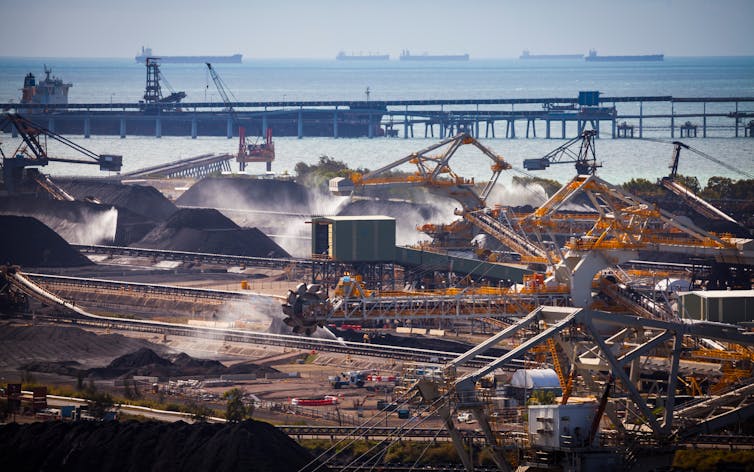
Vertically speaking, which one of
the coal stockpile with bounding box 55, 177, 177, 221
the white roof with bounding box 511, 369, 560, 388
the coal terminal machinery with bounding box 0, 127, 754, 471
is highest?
the coal stockpile with bounding box 55, 177, 177, 221

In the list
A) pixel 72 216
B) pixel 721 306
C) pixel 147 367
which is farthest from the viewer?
pixel 72 216

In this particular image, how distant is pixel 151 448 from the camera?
54.1 meters

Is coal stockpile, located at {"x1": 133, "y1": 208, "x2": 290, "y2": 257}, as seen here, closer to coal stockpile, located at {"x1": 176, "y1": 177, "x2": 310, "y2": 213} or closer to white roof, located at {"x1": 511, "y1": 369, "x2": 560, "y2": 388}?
coal stockpile, located at {"x1": 176, "y1": 177, "x2": 310, "y2": 213}

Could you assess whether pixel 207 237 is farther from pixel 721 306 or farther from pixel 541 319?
pixel 541 319

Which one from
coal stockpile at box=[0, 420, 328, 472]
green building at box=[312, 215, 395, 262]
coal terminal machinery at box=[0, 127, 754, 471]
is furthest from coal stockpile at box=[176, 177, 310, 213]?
coal stockpile at box=[0, 420, 328, 472]

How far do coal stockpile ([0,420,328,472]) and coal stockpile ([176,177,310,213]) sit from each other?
3894 inches

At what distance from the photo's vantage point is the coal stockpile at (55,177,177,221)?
148m

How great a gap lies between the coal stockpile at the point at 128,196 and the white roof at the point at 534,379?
3158 inches

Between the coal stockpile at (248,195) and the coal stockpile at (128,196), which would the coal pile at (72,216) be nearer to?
the coal stockpile at (128,196)

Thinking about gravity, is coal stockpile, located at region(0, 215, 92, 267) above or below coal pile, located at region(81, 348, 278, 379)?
above

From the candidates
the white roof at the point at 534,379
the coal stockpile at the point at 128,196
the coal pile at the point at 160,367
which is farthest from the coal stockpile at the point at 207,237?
the white roof at the point at 534,379

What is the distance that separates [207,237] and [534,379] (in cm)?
6316

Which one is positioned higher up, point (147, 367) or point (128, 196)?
point (128, 196)

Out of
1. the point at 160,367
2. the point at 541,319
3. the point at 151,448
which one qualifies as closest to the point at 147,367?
the point at 160,367
